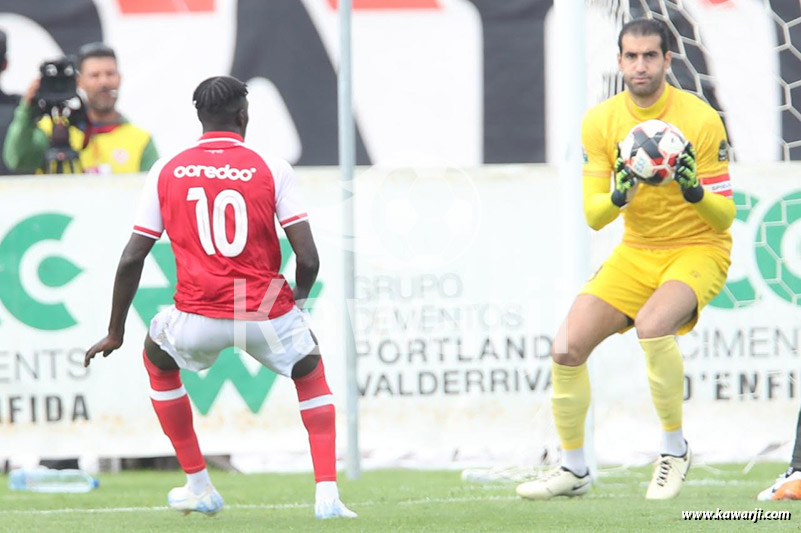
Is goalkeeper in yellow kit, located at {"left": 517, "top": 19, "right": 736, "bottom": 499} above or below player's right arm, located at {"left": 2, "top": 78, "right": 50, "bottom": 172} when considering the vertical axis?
below

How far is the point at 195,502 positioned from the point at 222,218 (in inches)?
46.1

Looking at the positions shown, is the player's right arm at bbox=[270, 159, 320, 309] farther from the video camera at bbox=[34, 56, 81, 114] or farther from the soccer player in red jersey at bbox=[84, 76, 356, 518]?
the video camera at bbox=[34, 56, 81, 114]

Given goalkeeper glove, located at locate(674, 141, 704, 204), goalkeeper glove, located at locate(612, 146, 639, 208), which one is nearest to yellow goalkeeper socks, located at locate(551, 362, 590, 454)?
goalkeeper glove, located at locate(612, 146, 639, 208)

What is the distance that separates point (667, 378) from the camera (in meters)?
6.30

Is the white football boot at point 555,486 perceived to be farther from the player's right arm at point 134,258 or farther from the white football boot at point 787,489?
the player's right arm at point 134,258

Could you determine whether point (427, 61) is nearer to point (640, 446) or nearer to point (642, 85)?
point (640, 446)

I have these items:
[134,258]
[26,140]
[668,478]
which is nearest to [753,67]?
[668,478]

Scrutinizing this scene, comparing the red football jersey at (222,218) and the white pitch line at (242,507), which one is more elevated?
the red football jersey at (222,218)

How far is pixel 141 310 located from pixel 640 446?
3.14 m

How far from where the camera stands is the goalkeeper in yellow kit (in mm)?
6246

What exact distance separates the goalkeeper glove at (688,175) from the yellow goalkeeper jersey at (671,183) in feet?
0.95

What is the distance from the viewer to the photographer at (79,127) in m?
8.57

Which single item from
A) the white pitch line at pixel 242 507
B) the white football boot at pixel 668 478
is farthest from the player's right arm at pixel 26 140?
the white football boot at pixel 668 478

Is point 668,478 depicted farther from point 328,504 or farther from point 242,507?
point 242,507
